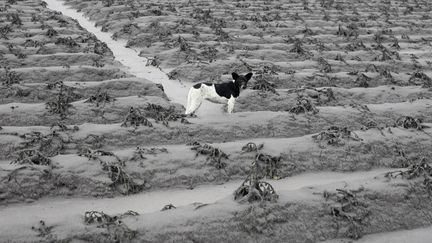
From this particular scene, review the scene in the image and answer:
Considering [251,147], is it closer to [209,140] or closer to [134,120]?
[209,140]

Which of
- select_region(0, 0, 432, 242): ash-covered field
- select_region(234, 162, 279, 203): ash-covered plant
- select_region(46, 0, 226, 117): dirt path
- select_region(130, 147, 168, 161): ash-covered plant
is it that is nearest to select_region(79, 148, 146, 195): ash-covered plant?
select_region(0, 0, 432, 242): ash-covered field

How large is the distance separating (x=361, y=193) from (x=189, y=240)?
280 centimetres

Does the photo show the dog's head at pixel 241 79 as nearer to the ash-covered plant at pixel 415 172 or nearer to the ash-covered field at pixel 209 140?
the ash-covered field at pixel 209 140

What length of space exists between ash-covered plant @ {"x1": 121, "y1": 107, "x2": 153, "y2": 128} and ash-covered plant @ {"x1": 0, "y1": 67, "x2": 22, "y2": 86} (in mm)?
3570

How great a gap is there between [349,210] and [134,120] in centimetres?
443

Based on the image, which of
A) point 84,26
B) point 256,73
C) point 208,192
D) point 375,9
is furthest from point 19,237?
point 375,9

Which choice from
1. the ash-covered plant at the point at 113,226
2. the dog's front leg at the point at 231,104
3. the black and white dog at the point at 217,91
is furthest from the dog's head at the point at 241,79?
the ash-covered plant at the point at 113,226

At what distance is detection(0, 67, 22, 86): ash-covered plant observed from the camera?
9703 mm

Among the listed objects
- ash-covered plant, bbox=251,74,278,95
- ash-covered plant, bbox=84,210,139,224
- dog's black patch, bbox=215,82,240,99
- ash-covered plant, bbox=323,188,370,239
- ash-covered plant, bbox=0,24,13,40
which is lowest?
ash-covered plant, bbox=323,188,370,239

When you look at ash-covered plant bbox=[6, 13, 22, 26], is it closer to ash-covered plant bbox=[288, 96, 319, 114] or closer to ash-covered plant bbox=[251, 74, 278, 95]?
ash-covered plant bbox=[251, 74, 278, 95]

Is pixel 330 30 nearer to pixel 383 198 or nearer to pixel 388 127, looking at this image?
pixel 388 127

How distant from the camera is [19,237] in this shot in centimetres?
495

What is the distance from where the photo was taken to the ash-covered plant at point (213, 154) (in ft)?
22.9

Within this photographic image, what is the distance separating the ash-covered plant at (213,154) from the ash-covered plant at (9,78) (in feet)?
17.4
